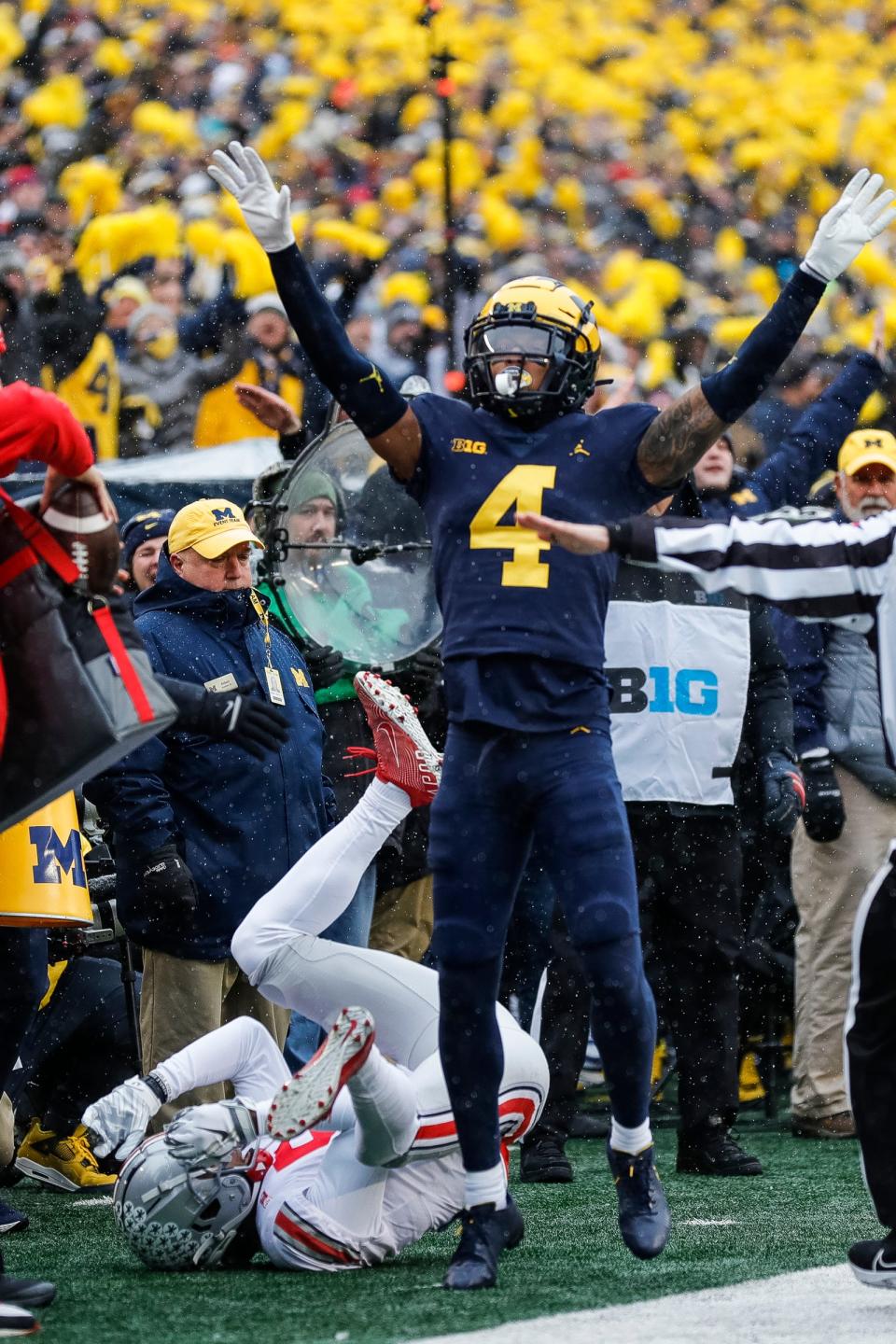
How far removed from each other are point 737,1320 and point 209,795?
2.53m

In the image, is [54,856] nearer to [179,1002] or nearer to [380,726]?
[179,1002]

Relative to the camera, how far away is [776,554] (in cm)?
384

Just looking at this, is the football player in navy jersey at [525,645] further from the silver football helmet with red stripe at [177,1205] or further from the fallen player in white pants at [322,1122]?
the silver football helmet with red stripe at [177,1205]

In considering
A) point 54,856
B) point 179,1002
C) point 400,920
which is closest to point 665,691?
point 400,920

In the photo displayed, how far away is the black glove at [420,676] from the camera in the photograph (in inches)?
259

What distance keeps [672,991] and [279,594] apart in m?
1.74

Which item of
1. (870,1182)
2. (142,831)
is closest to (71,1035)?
(142,831)

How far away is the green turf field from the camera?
372 cm

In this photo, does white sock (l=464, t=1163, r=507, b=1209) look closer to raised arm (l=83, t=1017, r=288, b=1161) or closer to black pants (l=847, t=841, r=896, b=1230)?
raised arm (l=83, t=1017, r=288, b=1161)

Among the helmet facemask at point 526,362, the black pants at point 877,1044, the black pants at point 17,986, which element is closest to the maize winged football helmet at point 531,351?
the helmet facemask at point 526,362

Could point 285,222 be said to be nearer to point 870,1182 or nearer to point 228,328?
point 870,1182

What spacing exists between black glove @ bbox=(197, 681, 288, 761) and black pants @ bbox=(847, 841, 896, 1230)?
3.93 feet

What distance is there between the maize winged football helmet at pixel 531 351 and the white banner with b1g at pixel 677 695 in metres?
1.81

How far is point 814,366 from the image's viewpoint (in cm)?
1248
